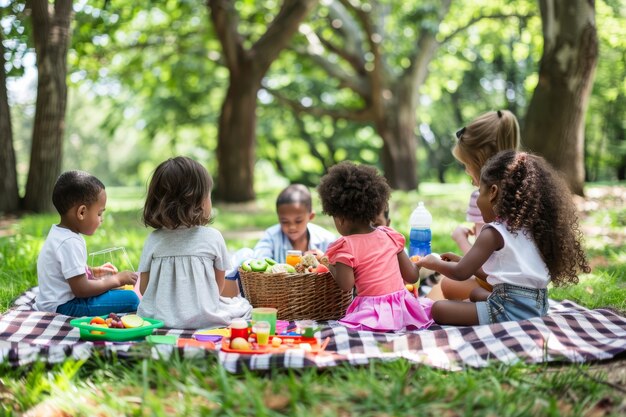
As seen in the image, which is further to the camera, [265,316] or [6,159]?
[6,159]

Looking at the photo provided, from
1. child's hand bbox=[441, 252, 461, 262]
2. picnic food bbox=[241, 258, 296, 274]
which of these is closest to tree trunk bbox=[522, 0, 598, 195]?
child's hand bbox=[441, 252, 461, 262]

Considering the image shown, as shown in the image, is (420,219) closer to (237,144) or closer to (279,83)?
(237,144)

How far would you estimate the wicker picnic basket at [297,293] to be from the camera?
394cm

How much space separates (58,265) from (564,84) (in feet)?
24.3

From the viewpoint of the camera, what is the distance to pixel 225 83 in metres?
19.7

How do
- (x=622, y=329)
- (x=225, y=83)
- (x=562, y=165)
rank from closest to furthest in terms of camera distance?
(x=622, y=329) < (x=562, y=165) < (x=225, y=83)

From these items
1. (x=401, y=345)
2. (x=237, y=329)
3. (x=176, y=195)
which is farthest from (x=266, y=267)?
(x=401, y=345)

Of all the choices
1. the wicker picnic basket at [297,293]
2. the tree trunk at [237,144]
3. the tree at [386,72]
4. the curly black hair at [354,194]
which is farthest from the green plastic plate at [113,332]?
the tree at [386,72]

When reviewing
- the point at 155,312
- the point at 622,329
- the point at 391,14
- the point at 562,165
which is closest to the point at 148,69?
the point at 391,14

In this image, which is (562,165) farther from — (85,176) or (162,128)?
(162,128)

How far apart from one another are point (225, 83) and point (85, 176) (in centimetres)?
1623

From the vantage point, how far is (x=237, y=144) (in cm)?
1312

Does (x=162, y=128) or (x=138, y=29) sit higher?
(x=138, y=29)

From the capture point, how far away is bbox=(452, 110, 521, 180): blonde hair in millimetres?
4426
